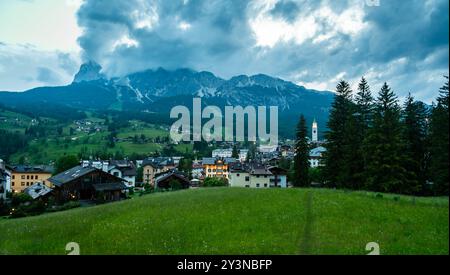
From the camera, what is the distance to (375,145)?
3781 cm

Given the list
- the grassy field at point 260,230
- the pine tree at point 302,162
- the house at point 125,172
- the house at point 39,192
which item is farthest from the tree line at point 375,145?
→ the house at point 125,172

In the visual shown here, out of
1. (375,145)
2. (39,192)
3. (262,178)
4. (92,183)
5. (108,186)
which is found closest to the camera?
(375,145)

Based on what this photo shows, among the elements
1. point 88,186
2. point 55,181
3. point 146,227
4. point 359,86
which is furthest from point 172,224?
point 55,181

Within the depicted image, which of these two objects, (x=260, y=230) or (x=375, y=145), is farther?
(x=375, y=145)

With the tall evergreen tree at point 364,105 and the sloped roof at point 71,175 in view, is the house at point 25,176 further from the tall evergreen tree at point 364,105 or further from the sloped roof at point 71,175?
the tall evergreen tree at point 364,105

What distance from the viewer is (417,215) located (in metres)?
22.9

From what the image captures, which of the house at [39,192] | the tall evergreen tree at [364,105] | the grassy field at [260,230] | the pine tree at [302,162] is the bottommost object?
the house at [39,192]

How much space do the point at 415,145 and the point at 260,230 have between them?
29567mm

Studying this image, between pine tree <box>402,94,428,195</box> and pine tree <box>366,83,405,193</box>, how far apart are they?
4.91ft

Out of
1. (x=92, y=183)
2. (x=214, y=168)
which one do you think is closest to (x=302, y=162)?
(x=92, y=183)

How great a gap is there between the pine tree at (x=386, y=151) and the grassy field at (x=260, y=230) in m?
5.92

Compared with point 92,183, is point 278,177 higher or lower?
higher

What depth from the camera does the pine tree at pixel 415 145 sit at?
38.4 metres

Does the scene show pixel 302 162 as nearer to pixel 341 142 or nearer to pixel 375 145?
pixel 341 142
